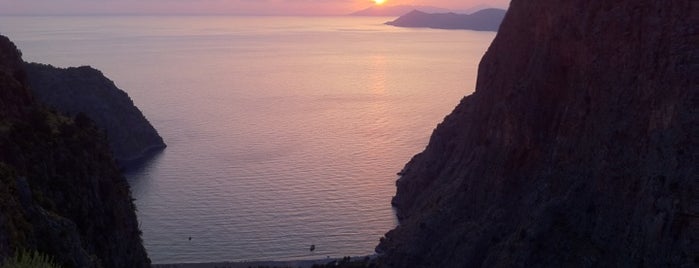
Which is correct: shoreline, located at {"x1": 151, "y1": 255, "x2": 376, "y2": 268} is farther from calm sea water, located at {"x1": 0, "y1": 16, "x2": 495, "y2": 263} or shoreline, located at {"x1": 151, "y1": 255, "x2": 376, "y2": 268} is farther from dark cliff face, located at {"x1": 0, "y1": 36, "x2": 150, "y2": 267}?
dark cliff face, located at {"x1": 0, "y1": 36, "x2": 150, "y2": 267}

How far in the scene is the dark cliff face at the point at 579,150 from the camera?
26.0 meters

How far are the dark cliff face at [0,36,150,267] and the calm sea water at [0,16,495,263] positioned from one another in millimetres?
20495

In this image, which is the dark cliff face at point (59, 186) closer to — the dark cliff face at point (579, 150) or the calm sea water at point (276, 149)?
the dark cliff face at point (579, 150)

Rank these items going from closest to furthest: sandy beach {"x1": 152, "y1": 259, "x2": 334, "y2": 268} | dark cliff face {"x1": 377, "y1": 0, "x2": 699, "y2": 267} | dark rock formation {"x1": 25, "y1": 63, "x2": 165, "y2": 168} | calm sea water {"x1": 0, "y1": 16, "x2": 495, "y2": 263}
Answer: dark cliff face {"x1": 377, "y1": 0, "x2": 699, "y2": 267} < sandy beach {"x1": 152, "y1": 259, "x2": 334, "y2": 268} < calm sea water {"x1": 0, "y1": 16, "x2": 495, "y2": 263} < dark rock formation {"x1": 25, "y1": 63, "x2": 165, "y2": 168}

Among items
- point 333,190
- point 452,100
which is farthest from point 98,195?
point 452,100

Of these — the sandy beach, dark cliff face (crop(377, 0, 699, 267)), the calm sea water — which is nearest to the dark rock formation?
the calm sea water

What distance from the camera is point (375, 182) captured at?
213 feet

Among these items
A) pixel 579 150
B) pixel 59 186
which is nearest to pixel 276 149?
pixel 579 150

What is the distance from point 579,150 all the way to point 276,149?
49921 mm

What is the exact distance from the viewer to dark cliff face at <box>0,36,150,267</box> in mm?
18812

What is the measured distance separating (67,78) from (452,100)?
163ft

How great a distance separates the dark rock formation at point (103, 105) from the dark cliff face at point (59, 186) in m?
50.7

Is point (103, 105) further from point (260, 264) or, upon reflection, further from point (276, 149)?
point (260, 264)

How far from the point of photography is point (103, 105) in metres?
82.8
